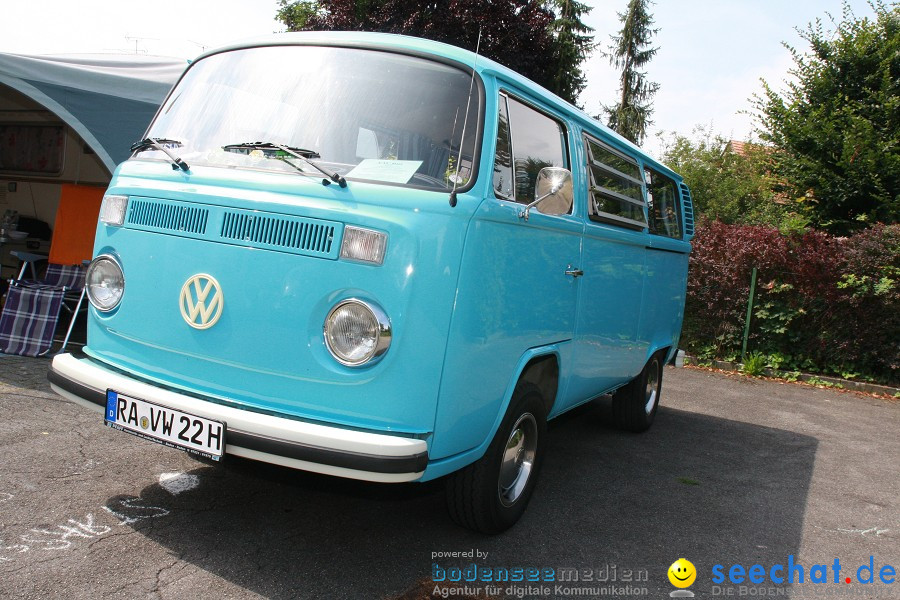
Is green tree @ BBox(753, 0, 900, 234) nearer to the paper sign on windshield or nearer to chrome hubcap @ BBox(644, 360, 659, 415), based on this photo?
chrome hubcap @ BBox(644, 360, 659, 415)

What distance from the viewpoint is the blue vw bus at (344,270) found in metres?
2.73

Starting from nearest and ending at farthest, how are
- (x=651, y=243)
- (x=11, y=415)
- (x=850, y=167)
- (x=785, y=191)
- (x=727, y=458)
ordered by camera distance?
(x=11, y=415) → (x=651, y=243) → (x=727, y=458) → (x=850, y=167) → (x=785, y=191)

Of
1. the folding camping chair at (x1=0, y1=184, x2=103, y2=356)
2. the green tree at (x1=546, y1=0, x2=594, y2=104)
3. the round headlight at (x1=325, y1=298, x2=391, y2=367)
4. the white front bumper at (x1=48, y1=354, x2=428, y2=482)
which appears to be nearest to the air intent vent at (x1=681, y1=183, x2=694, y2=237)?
the round headlight at (x1=325, y1=298, x2=391, y2=367)

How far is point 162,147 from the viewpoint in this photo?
10.7ft

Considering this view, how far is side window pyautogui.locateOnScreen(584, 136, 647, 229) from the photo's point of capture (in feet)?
14.1

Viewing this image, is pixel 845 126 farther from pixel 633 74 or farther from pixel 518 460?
pixel 633 74

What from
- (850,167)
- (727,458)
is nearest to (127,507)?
(727,458)

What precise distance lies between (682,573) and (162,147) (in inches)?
125

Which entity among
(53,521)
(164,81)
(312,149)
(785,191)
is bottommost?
(53,521)

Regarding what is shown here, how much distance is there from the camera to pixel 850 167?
37.3ft

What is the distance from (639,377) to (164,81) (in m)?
5.69

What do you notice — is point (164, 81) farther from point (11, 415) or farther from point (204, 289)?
point (204, 289)

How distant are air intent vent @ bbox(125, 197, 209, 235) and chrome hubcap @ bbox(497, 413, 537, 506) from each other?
1.75 meters

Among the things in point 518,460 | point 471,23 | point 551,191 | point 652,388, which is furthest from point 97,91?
point 471,23
